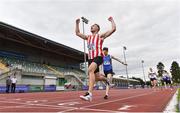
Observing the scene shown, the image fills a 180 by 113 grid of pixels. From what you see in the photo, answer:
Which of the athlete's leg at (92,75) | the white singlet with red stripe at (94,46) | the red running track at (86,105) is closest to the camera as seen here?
the red running track at (86,105)

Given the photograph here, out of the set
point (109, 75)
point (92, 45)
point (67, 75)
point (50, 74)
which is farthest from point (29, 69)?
point (92, 45)

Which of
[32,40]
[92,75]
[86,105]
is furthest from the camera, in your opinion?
[32,40]

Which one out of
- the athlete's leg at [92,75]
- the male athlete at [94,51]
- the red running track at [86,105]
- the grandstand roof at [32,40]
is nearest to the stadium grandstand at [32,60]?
the grandstand roof at [32,40]

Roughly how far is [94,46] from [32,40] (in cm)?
3660

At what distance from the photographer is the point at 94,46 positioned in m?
5.72

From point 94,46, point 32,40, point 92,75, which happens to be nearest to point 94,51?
point 94,46

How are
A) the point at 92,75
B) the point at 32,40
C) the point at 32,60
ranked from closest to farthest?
the point at 92,75
the point at 32,40
the point at 32,60

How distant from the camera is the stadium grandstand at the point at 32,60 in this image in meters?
32.3

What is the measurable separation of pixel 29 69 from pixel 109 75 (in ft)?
94.1

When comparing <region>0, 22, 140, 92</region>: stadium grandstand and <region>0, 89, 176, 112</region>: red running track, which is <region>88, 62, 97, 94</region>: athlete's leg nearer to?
<region>0, 89, 176, 112</region>: red running track

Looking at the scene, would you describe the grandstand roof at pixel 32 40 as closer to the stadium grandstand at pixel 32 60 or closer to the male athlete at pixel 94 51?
the stadium grandstand at pixel 32 60

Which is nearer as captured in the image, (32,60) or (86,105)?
(86,105)

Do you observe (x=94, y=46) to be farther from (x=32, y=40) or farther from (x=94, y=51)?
(x=32, y=40)

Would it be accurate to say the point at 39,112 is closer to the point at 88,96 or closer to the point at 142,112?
the point at 88,96
